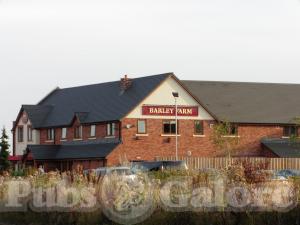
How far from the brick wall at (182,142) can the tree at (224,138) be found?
772mm

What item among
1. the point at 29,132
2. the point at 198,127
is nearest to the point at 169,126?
the point at 198,127

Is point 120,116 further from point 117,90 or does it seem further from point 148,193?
point 148,193

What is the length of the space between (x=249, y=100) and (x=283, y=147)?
666cm

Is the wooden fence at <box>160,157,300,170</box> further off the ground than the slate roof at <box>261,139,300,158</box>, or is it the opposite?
the slate roof at <box>261,139,300,158</box>

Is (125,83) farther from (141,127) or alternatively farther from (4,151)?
(4,151)

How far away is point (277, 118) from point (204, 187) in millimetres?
52672

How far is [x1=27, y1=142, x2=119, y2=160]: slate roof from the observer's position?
67375 mm

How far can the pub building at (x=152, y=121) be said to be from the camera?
6866 centimetres

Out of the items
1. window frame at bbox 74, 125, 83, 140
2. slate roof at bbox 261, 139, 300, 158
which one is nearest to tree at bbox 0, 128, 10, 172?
window frame at bbox 74, 125, 83, 140

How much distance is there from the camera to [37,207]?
2608cm

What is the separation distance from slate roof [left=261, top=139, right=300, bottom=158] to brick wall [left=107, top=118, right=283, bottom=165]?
2.04 feet

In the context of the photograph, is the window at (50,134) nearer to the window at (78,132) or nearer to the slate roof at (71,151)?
the slate roof at (71,151)

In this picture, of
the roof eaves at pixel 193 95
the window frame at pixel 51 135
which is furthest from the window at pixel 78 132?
the roof eaves at pixel 193 95

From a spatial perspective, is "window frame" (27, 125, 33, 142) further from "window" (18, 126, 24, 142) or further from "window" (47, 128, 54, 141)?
"window" (47, 128, 54, 141)
